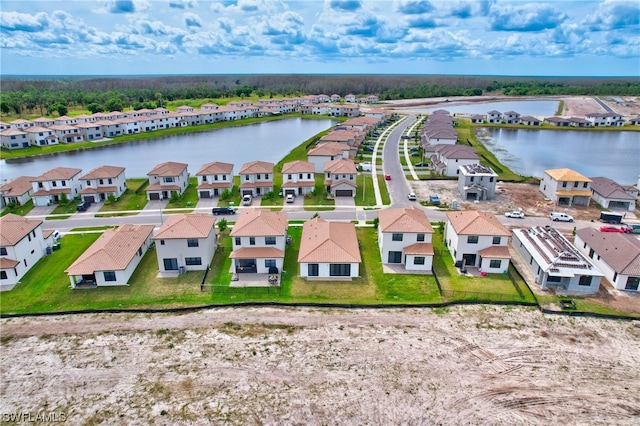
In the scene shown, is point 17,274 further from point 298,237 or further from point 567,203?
point 567,203

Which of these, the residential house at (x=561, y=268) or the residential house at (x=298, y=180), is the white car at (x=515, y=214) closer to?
the residential house at (x=561, y=268)

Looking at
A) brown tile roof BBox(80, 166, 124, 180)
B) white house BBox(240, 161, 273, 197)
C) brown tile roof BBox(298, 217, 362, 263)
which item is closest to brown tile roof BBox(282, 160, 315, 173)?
white house BBox(240, 161, 273, 197)

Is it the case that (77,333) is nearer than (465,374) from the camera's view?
No

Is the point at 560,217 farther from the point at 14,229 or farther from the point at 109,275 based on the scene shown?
the point at 14,229

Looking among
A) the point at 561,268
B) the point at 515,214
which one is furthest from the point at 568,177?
the point at 561,268

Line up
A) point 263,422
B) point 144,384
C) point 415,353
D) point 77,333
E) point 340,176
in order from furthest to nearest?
point 340,176 → point 77,333 → point 415,353 → point 144,384 → point 263,422

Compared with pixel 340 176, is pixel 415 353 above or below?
below

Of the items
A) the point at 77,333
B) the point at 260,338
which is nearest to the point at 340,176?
the point at 260,338
